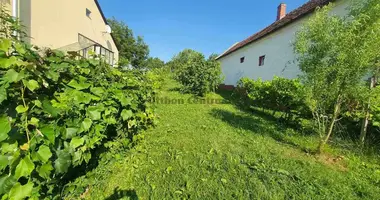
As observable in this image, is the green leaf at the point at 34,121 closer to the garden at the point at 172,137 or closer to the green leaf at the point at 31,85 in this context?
the garden at the point at 172,137

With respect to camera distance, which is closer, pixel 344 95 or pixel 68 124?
pixel 68 124

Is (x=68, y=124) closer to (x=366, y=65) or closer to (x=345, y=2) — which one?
(x=366, y=65)

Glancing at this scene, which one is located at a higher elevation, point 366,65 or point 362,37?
point 362,37

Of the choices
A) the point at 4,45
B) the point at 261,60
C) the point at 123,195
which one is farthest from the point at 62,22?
the point at 261,60

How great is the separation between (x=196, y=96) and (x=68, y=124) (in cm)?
890

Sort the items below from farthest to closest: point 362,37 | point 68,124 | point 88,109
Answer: point 362,37, point 88,109, point 68,124

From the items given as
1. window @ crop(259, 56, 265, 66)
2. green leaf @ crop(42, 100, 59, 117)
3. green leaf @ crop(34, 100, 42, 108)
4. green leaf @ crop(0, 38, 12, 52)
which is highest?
window @ crop(259, 56, 265, 66)

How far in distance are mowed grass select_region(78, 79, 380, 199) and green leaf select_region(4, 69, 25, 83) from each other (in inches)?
69.1

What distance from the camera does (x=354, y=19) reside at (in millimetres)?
3240

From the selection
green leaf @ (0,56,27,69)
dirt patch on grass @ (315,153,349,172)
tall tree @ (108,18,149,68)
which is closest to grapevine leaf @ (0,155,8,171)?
green leaf @ (0,56,27,69)

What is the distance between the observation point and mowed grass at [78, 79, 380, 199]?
2537 millimetres

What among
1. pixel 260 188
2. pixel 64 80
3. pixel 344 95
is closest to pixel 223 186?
pixel 260 188

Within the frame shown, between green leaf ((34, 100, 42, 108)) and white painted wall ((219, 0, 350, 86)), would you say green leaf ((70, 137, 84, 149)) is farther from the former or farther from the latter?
white painted wall ((219, 0, 350, 86))

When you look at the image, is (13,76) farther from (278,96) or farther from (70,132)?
(278,96)
